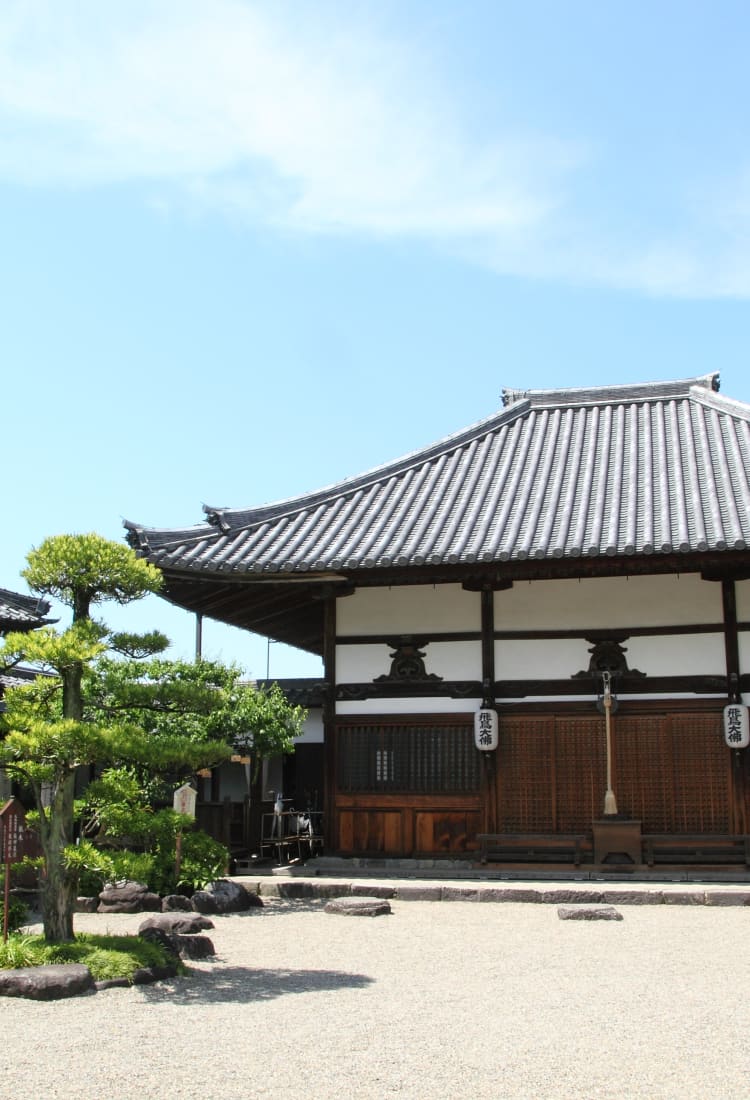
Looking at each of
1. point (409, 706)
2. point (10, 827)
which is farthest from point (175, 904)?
point (409, 706)

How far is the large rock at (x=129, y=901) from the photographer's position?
39.3 feet

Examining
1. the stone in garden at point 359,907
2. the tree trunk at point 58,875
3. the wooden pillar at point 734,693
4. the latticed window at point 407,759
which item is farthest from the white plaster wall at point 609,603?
the tree trunk at point 58,875

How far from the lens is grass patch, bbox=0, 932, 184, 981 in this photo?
8039mm

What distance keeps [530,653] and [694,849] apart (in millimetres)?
3427

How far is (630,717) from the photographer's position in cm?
1516

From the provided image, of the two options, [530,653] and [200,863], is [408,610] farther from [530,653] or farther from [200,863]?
[200,863]

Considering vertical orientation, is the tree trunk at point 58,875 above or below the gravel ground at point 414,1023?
above

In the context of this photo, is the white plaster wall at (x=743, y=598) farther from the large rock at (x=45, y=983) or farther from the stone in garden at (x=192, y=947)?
the large rock at (x=45, y=983)

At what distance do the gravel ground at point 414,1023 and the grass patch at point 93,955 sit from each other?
0.27 meters

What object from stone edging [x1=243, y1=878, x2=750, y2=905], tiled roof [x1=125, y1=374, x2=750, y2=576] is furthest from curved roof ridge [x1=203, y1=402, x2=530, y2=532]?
stone edging [x1=243, y1=878, x2=750, y2=905]

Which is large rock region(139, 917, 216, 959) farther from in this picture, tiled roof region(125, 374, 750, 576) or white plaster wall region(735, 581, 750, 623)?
white plaster wall region(735, 581, 750, 623)

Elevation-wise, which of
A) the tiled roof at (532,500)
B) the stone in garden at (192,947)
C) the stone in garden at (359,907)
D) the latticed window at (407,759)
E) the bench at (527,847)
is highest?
the tiled roof at (532,500)

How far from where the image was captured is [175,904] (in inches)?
470

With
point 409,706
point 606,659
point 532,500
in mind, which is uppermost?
point 532,500
